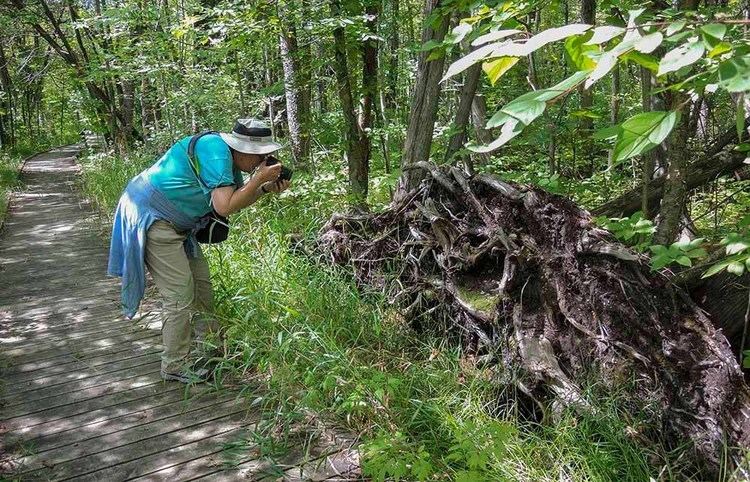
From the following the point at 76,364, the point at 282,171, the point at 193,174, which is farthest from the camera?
the point at 76,364

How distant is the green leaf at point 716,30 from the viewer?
102 cm

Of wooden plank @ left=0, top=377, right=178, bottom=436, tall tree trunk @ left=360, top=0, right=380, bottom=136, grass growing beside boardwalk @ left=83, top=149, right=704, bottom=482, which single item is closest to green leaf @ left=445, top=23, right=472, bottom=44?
grass growing beside boardwalk @ left=83, top=149, right=704, bottom=482

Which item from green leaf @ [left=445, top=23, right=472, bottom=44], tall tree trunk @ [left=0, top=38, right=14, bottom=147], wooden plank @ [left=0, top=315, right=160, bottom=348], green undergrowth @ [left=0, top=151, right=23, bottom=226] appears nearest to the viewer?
green leaf @ [left=445, top=23, right=472, bottom=44]

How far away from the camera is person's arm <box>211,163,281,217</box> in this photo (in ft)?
11.8

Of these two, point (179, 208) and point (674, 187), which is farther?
point (179, 208)

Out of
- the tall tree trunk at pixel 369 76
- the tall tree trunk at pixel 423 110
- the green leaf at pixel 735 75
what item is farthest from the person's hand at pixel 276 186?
the tall tree trunk at pixel 369 76

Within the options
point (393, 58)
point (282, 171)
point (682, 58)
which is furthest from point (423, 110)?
point (393, 58)

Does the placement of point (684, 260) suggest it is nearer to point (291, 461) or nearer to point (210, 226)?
point (291, 461)

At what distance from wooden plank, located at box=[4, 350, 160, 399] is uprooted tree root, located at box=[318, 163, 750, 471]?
1890mm

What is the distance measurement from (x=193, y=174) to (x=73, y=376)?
1.82 m

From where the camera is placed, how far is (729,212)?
695 centimetres

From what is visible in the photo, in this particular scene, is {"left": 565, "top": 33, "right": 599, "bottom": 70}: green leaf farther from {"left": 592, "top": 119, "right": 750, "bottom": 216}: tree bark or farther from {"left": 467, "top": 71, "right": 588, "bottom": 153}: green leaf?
{"left": 592, "top": 119, "right": 750, "bottom": 216}: tree bark

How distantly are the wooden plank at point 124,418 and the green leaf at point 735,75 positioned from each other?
346 cm

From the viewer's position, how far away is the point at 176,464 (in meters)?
3.11
